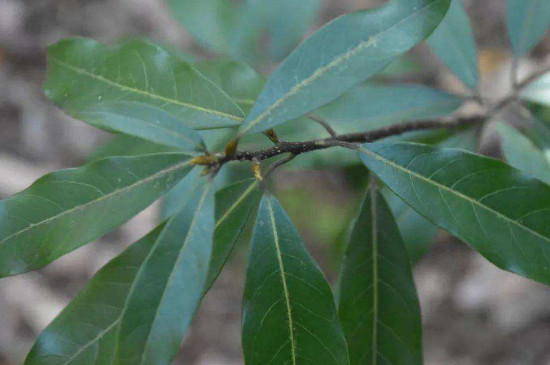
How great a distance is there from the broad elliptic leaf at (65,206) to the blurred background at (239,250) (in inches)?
48.3

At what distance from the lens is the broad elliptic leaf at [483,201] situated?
69cm

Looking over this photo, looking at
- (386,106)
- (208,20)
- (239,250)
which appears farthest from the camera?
(239,250)

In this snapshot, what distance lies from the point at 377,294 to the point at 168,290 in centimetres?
39

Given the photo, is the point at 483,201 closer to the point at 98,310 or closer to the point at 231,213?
the point at 231,213

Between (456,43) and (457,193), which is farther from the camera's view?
(456,43)

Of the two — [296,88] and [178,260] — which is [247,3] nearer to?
[296,88]

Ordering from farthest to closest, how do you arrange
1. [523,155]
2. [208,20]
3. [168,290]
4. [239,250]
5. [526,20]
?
[239,250] < [208,20] < [526,20] < [523,155] < [168,290]

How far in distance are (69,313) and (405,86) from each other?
0.88m

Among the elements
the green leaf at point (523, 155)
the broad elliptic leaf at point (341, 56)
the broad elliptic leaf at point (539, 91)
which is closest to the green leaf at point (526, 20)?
the broad elliptic leaf at point (539, 91)

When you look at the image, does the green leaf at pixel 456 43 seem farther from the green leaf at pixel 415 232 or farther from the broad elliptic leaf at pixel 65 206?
the broad elliptic leaf at pixel 65 206

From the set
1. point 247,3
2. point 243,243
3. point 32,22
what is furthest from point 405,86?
point 32,22

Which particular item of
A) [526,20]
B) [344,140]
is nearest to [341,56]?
[344,140]

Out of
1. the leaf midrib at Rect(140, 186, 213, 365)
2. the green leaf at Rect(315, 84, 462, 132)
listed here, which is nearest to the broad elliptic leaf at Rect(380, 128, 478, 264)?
the green leaf at Rect(315, 84, 462, 132)

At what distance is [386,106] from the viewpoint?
51.3 inches
